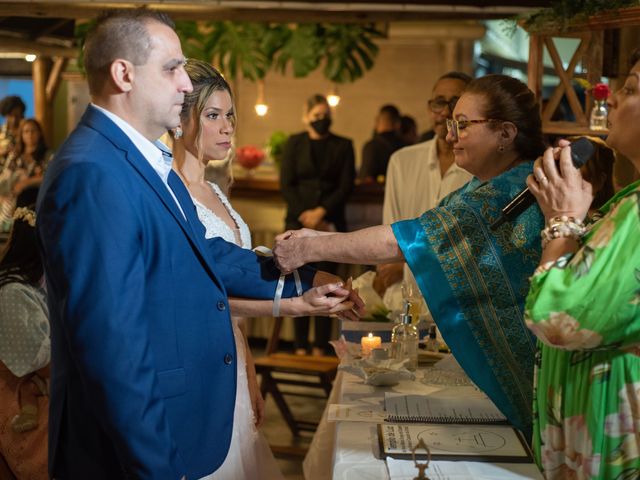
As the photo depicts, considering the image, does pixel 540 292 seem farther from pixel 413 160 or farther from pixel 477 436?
pixel 413 160

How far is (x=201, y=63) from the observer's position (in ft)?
9.85

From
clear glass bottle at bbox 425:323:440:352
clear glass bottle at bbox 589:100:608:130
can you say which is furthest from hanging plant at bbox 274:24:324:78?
clear glass bottle at bbox 425:323:440:352

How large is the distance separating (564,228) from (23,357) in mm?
1986

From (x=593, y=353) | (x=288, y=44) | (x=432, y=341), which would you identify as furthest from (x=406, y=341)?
(x=288, y=44)

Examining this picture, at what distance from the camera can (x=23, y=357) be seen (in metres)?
3.16

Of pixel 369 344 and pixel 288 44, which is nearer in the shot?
pixel 369 344

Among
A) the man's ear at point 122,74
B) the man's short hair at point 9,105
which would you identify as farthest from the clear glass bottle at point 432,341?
the man's short hair at point 9,105

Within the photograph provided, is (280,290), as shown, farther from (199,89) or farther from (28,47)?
(28,47)

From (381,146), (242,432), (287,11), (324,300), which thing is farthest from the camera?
(381,146)

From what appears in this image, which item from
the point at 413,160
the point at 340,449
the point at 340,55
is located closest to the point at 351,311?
the point at 340,449

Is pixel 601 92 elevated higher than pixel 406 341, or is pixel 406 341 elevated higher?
pixel 601 92

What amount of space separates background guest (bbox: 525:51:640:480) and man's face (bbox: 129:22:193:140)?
0.80 meters

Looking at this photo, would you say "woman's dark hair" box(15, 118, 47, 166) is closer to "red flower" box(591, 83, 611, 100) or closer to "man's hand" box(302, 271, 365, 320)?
"red flower" box(591, 83, 611, 100)

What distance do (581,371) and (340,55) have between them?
19.5ft
